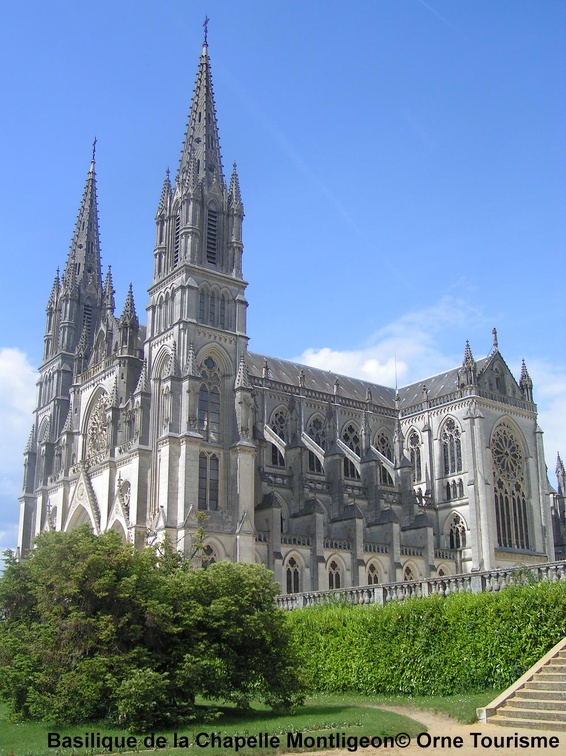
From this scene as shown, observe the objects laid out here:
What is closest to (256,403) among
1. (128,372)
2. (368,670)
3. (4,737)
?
(128,372)

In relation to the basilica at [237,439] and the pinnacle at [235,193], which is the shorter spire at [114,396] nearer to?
the basilica at [237,439]

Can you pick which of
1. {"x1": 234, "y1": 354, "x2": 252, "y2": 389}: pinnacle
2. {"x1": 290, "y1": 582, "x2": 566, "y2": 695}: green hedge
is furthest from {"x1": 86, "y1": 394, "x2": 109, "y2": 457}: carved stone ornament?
{"x1": 290, "y1": 582, "x2": 566, "y2": 695}: green hedge

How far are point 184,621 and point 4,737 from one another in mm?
5328

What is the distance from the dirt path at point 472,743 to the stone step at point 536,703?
34.5 inches

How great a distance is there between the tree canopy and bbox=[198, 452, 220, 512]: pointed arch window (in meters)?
25.3

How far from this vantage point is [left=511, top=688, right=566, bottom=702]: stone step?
1875cm

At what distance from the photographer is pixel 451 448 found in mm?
68250

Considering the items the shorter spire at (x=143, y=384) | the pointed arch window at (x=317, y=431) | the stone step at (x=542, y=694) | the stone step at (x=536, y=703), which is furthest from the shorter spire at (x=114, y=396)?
the stone step at (x=536, y=703)

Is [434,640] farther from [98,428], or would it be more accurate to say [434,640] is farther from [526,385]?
[526,385]

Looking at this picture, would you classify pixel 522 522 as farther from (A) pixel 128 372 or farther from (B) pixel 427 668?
(B) pixel 427 668

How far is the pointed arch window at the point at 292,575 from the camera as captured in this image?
53.6 meters

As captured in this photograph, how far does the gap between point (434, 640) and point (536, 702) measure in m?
5.97

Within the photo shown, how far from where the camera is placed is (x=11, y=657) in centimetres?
Result: 2489

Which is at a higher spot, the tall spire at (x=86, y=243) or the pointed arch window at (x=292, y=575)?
the tall spire at (x=86, y=243)
